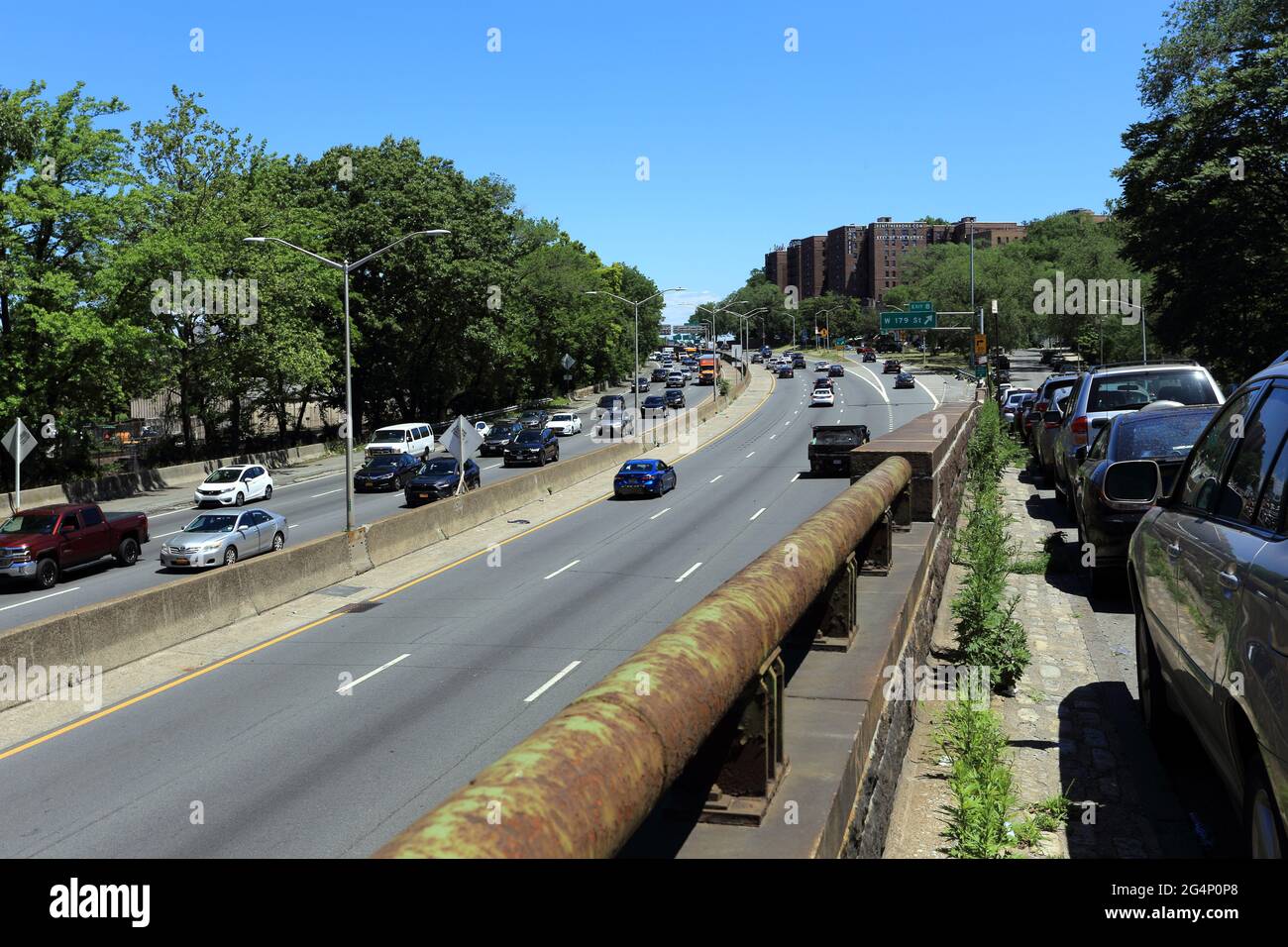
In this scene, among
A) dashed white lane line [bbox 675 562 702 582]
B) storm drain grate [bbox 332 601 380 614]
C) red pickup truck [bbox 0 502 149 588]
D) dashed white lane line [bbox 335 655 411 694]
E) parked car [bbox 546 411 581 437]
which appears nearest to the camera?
dashed white lane line [bbox 335 655 411 694]

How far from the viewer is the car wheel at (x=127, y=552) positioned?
1110 inches

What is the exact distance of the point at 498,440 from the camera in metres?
55.8

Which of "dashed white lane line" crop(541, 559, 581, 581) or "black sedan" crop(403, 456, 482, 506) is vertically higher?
"black sedan" crop(403, 456, 482, 506)

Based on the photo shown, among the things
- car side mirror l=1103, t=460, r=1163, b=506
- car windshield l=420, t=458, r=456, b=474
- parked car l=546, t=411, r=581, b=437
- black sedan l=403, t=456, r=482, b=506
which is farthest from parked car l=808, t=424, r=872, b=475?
car side mirror l=1103, t=460, r=1163, b=506

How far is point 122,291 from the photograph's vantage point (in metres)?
39.9

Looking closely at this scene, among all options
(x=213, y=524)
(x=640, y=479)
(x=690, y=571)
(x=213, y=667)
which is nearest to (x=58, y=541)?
(x=213, y=524)

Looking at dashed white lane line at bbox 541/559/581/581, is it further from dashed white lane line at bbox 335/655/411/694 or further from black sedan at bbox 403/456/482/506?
black sedan at bbox 403/456/482/506

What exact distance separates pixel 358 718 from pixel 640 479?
2422 centimetres

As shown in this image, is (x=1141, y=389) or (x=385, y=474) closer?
(x=1141, y=389)

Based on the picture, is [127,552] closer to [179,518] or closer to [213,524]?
[213,524]

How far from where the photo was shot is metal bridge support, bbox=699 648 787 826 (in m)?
4.14

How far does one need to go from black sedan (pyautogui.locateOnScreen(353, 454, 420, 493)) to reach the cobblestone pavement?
33130mm
